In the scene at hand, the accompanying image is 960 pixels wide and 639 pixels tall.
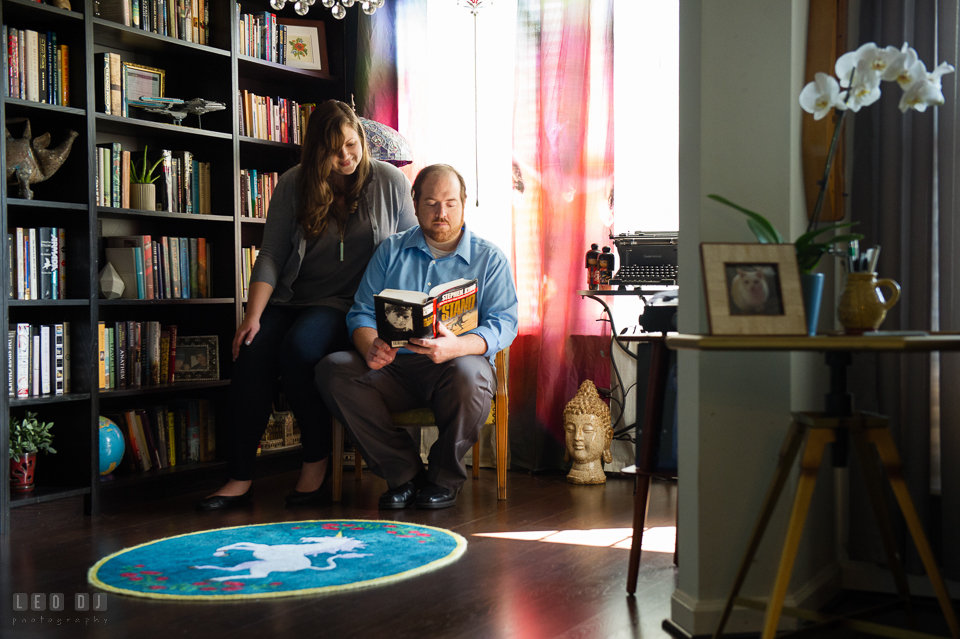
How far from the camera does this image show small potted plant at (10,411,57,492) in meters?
2.75

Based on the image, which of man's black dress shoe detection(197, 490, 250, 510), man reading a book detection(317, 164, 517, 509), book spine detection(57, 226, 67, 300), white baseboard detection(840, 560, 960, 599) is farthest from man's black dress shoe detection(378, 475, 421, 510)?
white baseboard detection(840, 560, 960, 599)

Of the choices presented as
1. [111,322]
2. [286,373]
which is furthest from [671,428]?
[111,322]

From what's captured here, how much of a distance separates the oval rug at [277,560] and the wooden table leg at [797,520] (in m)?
0.95

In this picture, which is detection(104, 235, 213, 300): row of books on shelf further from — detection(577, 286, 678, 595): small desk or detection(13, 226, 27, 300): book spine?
detection(577, 286, 678, 595): small desk

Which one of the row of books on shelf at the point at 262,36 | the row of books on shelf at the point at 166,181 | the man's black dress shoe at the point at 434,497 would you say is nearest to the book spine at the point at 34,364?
the row of books on shelf at the point at 166,181

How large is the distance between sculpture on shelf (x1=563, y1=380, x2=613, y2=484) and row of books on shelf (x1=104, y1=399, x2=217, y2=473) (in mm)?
1381

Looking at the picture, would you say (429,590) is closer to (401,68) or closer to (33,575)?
(33,575)

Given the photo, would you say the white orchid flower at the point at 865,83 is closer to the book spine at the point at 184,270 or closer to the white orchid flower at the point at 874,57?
the white orchid flower at the point at 874,57

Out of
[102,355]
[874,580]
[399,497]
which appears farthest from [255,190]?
[874,580]

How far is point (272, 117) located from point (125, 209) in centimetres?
88

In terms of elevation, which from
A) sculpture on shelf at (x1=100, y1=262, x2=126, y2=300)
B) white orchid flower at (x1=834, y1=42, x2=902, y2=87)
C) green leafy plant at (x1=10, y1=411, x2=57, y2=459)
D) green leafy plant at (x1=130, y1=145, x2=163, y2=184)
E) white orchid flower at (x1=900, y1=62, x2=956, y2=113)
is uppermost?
green leafy plant at (x1=130, y1=145, x2=163, y2=184)

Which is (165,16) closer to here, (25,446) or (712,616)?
(25,446)

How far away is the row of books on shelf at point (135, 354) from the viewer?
3020 mm

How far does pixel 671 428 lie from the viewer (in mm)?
1986
